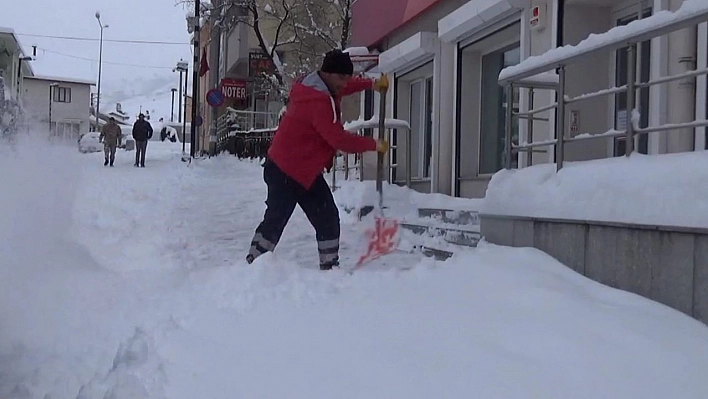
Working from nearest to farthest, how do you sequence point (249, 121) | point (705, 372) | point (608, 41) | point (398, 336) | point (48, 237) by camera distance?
point (705, 372) → point (398, 336) → point (608, 41) → point (48, 237) → point (249, 121)

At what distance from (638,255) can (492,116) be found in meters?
6.23

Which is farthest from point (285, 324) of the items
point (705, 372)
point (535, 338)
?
point (705, 372)

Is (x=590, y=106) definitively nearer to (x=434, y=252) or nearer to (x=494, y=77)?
(x=434, y=252)

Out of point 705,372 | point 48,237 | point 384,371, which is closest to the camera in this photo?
point 705,372

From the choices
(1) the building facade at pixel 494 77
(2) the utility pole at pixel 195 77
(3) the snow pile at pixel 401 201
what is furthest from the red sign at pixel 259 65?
(3) the snow pile at pixel 401 201

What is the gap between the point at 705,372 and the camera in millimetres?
2980

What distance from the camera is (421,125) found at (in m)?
12.1

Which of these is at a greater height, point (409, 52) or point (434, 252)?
point (409, 52)

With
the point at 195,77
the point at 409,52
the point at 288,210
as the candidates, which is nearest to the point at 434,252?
the point at 288,210

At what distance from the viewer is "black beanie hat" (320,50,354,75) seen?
550cm

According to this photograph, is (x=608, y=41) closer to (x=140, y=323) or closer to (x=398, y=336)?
(x=398, y=336)

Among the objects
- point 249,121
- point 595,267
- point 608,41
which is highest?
point 249,121

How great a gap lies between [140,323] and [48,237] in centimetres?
249

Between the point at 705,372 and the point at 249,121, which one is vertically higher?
the point at 249,121
